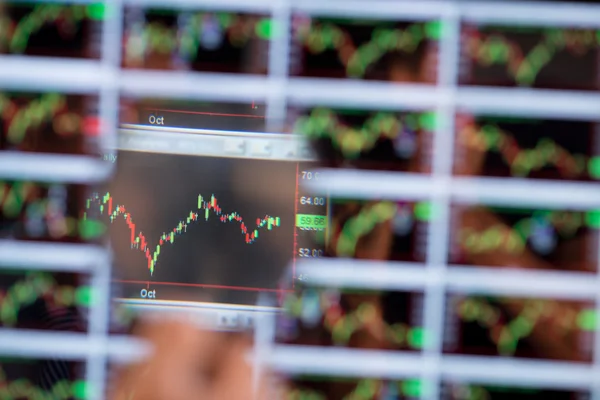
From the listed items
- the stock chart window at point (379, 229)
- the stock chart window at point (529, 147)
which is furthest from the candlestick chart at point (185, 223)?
the stock chart window at point (529, 147)

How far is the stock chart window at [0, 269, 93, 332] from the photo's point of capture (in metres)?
0.92

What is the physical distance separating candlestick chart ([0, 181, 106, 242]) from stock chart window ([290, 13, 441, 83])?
1.43 ft

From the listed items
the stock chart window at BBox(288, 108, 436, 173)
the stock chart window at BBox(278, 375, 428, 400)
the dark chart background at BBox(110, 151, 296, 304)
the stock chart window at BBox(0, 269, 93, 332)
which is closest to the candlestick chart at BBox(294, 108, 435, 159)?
the stock chart window at BBox(288, 108, 436, 173)

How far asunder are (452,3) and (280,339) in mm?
629

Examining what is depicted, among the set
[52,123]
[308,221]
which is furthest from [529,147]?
[52,123]

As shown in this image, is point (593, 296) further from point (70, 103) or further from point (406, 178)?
point (70, 103)

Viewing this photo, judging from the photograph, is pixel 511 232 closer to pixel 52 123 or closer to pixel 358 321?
pixel 358 321

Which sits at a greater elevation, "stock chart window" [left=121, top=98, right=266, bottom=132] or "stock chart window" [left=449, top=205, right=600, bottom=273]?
"stock chart window" [left=121, top=98, right=266, bottom=132]

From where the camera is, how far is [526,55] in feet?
2.92

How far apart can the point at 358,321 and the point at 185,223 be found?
333 mm

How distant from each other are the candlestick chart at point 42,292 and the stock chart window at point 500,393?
0.64 meters

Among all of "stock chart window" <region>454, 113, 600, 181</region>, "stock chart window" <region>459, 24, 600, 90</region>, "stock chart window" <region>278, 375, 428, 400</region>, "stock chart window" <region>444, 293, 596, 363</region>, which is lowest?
"stock chart window" <region>278, 375, 428, 400</region>

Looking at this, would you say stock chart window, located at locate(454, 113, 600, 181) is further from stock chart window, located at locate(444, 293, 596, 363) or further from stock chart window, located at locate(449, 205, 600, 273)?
stock chart window, located at locate(444, 293, 596, 363)

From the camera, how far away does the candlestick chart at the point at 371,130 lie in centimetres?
89
